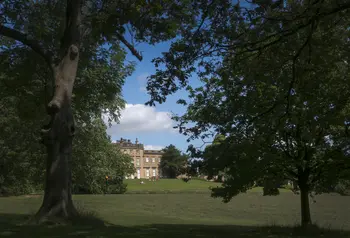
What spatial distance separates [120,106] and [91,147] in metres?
3.54

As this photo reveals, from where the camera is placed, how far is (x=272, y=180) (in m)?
15.4

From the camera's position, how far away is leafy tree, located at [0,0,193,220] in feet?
29.0

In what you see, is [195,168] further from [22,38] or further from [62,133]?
[22,38]

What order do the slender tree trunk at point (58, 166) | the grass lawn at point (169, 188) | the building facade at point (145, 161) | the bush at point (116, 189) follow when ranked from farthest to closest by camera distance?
the building facade at point (145, 161)
the grass lawn at point (169, 188)
the bush at point (116, 189)
the slender tree trunk at point (58, 166)

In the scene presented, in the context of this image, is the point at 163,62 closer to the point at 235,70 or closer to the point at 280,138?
the point at 235,70

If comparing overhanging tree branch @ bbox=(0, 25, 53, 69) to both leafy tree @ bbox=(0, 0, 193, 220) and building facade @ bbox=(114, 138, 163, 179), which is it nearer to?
leafy tree @ bbox=(0, 0, 193, 220)

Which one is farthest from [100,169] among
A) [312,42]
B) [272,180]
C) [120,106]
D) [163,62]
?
[312,42]

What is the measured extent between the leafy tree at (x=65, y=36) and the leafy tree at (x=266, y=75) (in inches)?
43.8

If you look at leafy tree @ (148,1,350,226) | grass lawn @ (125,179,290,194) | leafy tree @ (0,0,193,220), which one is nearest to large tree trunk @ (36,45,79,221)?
leafy tree @ (0,0,193,220)

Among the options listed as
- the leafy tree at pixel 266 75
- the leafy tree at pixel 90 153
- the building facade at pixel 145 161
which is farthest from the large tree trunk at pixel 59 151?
the building facade at pixel 145 161

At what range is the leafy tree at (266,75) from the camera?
8820mm

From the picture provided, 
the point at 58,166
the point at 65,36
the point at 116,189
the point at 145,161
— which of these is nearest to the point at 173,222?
the point at 58,166

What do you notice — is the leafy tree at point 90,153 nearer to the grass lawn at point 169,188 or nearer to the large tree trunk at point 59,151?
the large tree trunk at point 59,151

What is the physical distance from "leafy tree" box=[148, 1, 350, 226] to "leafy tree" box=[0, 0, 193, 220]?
3.65 feet
